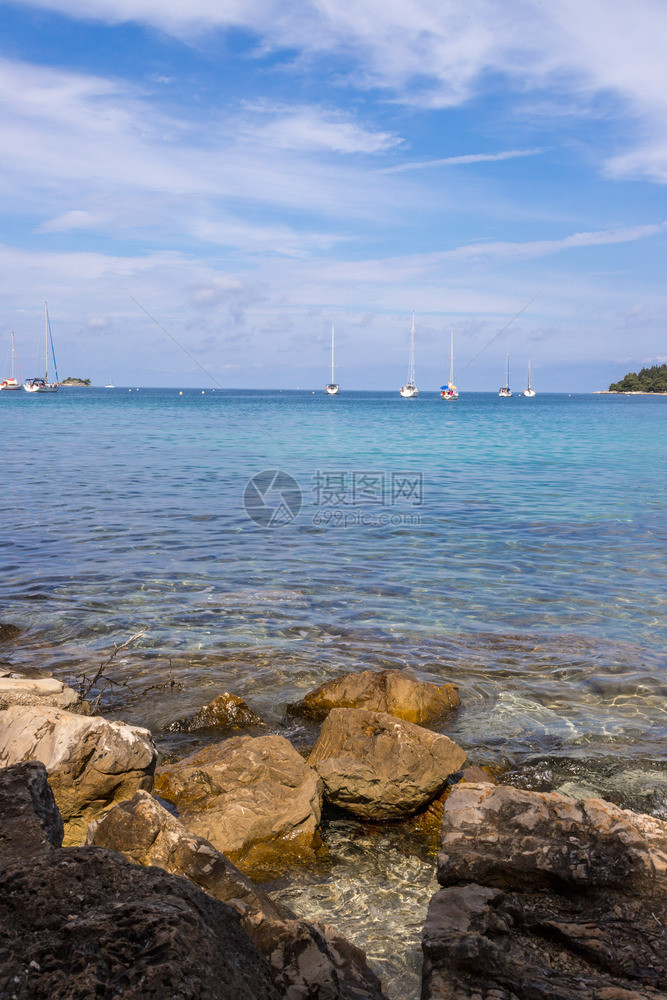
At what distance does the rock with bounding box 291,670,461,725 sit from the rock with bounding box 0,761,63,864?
11.9ft

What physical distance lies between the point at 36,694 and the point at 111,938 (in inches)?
154

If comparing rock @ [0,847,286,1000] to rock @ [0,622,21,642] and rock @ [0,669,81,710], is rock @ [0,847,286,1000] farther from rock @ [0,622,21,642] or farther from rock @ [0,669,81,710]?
rock @ [0,622,21,642]

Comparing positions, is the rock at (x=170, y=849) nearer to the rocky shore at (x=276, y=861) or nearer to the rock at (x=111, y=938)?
the rocky shore at (x=276, y=861)

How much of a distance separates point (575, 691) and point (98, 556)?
9402 mm

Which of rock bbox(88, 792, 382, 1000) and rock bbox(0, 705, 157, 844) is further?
rock bbox(0, 705, 157, 844)

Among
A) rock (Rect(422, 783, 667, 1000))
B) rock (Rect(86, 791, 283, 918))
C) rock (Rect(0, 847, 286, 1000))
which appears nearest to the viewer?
rock (Rect(0, 847, 286, 1000))

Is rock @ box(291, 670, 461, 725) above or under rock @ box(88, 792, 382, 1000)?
under

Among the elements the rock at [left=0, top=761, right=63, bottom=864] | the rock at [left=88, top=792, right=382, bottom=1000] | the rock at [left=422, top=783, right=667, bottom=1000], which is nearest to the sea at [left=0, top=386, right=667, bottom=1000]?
the rock at [left=88, top=792, right=382, bottom=1000]

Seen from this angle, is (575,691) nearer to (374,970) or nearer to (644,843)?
(644,843)

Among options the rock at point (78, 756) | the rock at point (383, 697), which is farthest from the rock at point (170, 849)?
the rock at point (383, 697)

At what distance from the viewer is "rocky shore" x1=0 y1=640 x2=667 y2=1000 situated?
221 cm

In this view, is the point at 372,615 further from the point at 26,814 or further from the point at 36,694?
the point at 26,814

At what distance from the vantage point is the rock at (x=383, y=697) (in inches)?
265

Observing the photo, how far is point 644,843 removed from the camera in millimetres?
3668
